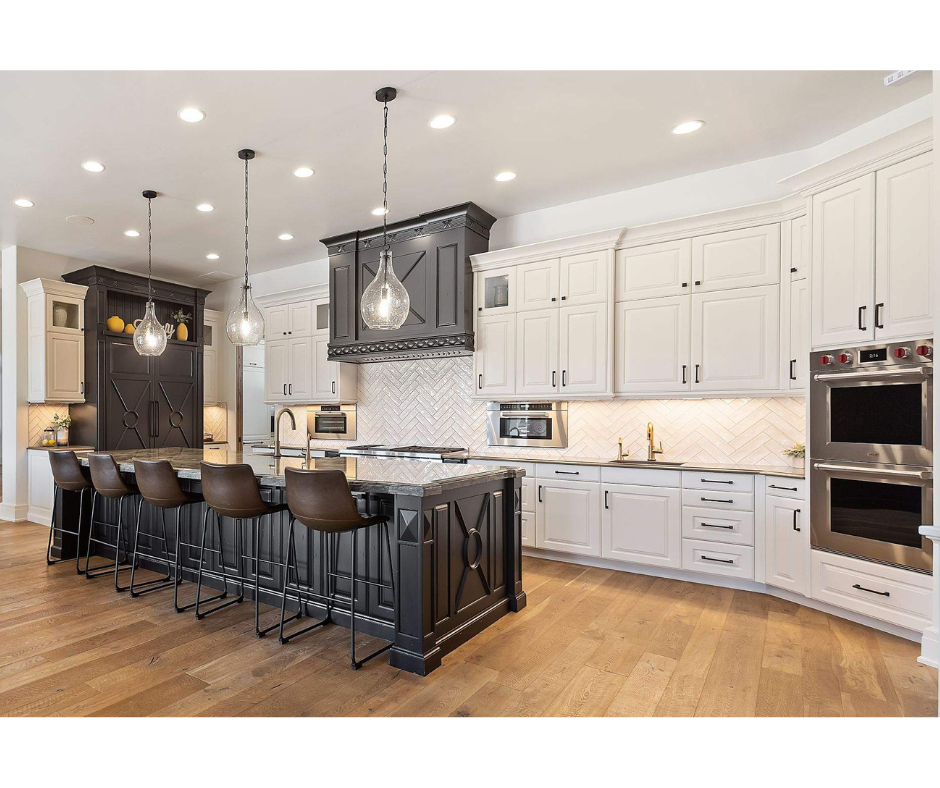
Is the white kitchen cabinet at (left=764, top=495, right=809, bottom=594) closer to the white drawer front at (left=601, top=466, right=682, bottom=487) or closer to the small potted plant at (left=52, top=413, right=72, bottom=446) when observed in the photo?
the white drawer front at (left=601, top=466, right=682, bottom=487)

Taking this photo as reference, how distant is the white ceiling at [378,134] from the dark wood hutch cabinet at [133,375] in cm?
134

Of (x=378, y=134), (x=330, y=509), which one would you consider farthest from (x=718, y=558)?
(x=378, y=134)

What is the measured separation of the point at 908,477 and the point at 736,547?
3.75ft

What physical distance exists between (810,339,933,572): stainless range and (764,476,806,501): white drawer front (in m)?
0.09

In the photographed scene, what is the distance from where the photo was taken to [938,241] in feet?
6.84

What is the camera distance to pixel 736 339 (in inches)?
155

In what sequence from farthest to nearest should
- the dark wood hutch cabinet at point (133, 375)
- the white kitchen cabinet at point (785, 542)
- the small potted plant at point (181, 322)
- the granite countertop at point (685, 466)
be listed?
the small potted plant at point (181, 322)
the dark wood hutch cabinet at point (133, 375)
the granite countertop at point (685, 466)
the white kitchen cabinet at point (785, 542)

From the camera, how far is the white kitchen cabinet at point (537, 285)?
15.5 feet

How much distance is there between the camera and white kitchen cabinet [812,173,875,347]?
10.1ft

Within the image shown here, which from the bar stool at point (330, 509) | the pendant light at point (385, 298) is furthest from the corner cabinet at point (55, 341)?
the bar stool at point (330, 509)

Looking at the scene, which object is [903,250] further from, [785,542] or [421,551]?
[421,551]

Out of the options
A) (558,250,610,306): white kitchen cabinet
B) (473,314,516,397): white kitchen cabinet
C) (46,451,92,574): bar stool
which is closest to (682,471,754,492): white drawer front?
(558,250,610,306): white kitchen cabinet

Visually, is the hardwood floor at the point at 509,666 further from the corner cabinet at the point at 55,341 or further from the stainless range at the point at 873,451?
the corner cabinet at the point at 55,341
